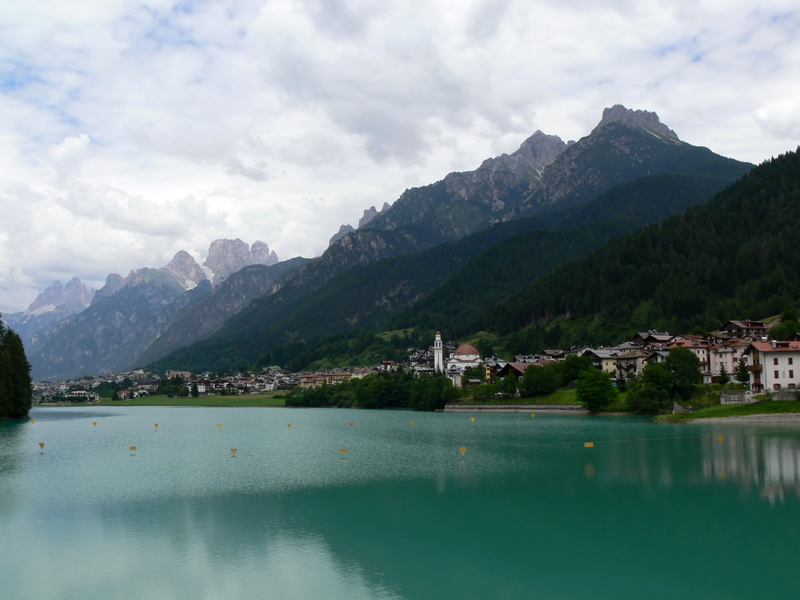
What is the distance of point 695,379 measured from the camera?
9212 centimetres

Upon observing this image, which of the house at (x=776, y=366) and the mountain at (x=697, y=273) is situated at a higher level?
the mountain at (x=697, y=273)

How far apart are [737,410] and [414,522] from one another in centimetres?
5892

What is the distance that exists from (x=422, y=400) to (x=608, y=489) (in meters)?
100

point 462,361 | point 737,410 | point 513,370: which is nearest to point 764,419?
point 737,410

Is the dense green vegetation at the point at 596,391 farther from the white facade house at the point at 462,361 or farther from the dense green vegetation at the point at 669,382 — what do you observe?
the white facade house at the point at 462,361

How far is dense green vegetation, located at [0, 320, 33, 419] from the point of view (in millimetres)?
105188

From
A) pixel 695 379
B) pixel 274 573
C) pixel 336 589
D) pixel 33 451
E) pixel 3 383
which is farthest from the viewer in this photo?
pixel 3 383

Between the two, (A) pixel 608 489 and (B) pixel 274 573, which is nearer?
(B) pixel 274 573

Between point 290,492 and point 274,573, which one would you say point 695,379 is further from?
point 274,573

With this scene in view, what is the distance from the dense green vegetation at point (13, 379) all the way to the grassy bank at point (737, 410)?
3918 inches

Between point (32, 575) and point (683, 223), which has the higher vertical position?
point (683, 223)

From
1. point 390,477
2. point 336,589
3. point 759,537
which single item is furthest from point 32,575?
point 759,537

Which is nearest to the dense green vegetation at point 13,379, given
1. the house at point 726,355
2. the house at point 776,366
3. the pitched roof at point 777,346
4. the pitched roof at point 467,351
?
the pitched roof at point 467,351

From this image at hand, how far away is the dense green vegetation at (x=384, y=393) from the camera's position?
135 metres
